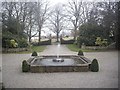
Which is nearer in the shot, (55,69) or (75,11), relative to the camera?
(55,69)

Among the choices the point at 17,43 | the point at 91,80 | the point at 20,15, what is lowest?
the point at 91,80

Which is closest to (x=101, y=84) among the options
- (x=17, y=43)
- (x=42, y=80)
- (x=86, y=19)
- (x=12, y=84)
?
(x=42, y=80)

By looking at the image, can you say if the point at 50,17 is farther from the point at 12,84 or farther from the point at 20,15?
the point at 12,84

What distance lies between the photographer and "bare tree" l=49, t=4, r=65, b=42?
1083cm

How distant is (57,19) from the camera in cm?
1141

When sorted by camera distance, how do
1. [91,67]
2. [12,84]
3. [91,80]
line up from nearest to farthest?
[12,84], [91,80], [91,67]

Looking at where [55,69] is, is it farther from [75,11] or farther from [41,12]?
[75,11]

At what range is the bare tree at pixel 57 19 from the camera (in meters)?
10.8

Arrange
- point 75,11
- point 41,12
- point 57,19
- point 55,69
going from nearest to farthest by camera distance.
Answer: point 55,69
point 41,12
point 57,19
point 75,11

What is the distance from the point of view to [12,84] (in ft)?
13.4

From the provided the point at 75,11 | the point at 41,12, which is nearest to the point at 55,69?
the point at 41,12

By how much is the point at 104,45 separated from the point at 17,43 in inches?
190

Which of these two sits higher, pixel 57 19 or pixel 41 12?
pixel 41 12

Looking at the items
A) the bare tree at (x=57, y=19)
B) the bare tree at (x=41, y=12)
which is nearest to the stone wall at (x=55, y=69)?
the bare tree at (x=41, y=12)
